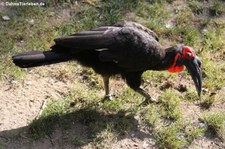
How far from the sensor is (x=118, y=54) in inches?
166

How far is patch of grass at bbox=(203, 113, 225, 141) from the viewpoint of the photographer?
4578mm

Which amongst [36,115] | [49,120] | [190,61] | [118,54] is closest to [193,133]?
[190,61]

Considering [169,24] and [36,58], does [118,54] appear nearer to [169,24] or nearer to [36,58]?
[36,58]

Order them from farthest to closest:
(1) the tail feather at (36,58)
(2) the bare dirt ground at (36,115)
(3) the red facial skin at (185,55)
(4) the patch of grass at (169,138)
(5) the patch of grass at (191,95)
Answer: (5) the patch of grass at (191,95) → (3) the red facial skin at (185,55) → (4) the patch of grass at (169,138) → (2) the bare dirt ground at (36,115) → (1) the tail feather at (36,58)

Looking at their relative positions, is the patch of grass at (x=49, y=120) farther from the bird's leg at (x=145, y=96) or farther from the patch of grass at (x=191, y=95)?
the patch of grass at (x=191, y=95)

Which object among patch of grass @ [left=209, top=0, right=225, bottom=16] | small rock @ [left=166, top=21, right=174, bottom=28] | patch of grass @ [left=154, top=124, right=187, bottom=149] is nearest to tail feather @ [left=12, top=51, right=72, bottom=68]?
patch of grass @ [left=154, top=124, right=187, bottom=149]

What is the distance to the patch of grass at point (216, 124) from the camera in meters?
4.58

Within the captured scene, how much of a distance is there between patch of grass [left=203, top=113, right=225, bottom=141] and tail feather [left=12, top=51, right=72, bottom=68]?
1690 mm

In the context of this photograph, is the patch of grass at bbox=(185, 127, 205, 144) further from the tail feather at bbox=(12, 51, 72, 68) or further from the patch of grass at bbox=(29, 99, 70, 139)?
the tail feather at bbox=(12, 51, 72, 68)

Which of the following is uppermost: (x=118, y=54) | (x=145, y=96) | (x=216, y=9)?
(x=118, y=54)

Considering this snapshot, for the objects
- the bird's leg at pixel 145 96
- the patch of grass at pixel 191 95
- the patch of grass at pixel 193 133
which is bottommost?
the patch of grass at pixel 193 133

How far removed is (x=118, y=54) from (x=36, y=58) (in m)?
0.79

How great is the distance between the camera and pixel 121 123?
455 cm

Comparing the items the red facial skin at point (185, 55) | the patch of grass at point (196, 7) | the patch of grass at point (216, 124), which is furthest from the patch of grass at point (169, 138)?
the patch of grass at point (196, 7)
